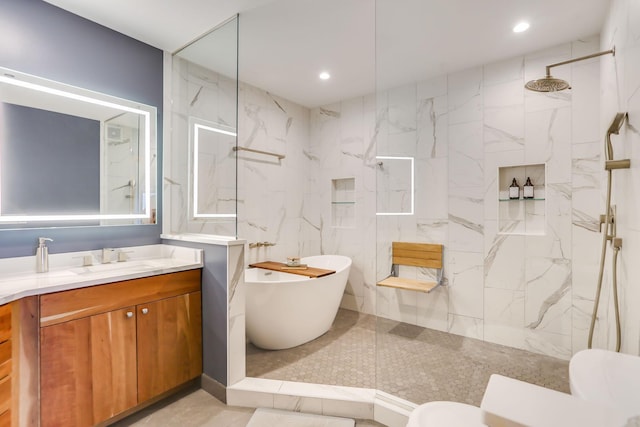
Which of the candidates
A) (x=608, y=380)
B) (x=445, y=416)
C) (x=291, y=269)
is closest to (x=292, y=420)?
(x=445, y=416)

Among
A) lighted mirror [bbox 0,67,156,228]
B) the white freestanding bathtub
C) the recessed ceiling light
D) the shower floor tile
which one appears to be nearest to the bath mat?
the shower floor tile

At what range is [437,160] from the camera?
8.88ft

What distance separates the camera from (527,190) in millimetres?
2123

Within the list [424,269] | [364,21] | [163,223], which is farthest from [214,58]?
[424,269]

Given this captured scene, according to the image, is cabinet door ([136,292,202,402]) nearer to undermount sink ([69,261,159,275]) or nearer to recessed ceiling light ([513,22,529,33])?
undermount sink ([69,261,159,275])

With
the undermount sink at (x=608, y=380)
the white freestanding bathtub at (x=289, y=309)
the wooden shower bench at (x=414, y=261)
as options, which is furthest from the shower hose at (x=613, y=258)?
the white freestanding bathtub at (x=289, y=309)

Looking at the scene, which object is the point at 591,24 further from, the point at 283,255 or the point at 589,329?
the point at 283,255

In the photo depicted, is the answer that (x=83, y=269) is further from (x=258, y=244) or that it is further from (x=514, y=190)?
(x=514, y=190)

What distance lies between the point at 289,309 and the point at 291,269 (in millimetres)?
604

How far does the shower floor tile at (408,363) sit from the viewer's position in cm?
183

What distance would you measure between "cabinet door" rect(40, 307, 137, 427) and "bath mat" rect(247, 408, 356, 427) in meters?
0.76

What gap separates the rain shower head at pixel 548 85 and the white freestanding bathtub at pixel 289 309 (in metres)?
2.10

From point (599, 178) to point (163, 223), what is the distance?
10.1 ft

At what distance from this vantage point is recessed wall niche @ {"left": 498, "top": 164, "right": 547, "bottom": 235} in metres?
2.04
